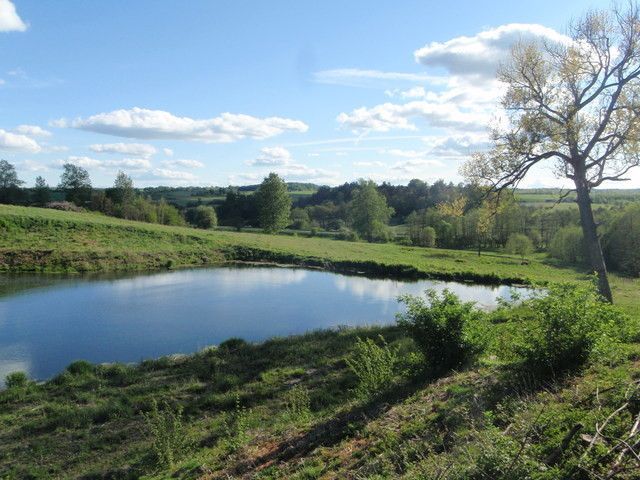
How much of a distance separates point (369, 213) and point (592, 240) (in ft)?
212

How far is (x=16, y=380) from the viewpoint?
12453mm

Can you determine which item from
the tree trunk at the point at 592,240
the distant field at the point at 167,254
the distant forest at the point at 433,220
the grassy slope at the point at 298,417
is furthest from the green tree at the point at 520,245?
the grassy slope at the point at 298,417

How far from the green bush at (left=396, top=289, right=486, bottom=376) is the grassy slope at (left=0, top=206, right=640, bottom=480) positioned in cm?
48

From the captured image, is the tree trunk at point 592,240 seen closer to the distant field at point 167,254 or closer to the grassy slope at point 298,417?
the grassy slope at point 298,417

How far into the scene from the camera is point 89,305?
23828mm

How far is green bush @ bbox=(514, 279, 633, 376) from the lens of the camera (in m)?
5.75

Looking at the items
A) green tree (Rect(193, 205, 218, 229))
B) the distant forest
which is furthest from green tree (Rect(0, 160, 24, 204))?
green tree (Rect(193, 205, 218, 229))

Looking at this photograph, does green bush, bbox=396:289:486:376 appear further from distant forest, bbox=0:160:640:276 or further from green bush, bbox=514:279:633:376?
distant forest, bbox=0:160:640:276

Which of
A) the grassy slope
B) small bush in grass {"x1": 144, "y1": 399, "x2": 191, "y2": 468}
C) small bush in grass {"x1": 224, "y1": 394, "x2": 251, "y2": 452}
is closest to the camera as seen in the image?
the grassy slope

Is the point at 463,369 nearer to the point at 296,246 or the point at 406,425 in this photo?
the point at 406,425

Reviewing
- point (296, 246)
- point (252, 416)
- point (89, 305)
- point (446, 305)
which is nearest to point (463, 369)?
point (446, 305)

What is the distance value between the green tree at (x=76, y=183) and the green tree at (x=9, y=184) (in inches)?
303

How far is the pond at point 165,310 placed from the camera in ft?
55.0

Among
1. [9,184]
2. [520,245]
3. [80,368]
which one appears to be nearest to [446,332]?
[80,368]
